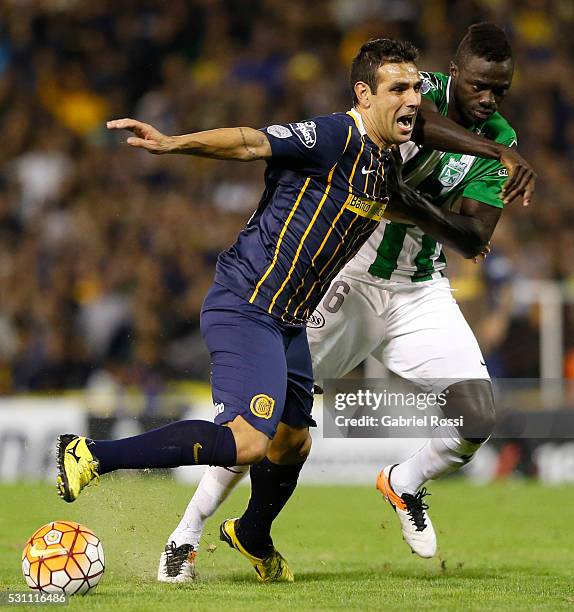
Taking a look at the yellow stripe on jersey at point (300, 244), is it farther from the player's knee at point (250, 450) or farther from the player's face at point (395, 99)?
the player's knee at point (250, 450)

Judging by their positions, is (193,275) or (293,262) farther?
(193,275)

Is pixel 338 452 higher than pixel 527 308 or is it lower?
lower

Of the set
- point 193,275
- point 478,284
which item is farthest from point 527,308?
point 193,275

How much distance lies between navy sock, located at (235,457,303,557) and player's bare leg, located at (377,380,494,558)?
0.83m

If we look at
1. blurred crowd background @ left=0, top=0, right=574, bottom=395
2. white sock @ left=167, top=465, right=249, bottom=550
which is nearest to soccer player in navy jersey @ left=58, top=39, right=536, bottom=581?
white sock @ left=167, top=465, right=249, bottom=550

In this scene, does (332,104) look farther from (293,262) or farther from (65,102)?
(293,262)

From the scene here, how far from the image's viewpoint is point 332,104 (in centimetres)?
1628

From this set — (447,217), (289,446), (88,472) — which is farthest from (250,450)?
(447,217)

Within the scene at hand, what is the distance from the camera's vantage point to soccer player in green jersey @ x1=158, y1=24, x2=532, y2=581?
6.99 meters

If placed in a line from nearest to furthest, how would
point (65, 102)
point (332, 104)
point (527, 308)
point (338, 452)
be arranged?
point (338, 452)
point (527, 308)
point (332, 104)
point (65, 102)

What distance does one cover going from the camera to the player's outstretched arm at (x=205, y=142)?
535 centimetres

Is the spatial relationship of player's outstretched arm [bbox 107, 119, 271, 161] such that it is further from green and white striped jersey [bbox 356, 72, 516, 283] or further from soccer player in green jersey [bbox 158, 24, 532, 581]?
green and white striped jersey [bbox 356, 72, 516, 283]

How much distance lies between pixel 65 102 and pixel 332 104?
4.04 metres

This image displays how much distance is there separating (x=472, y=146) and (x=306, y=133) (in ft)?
3.29
